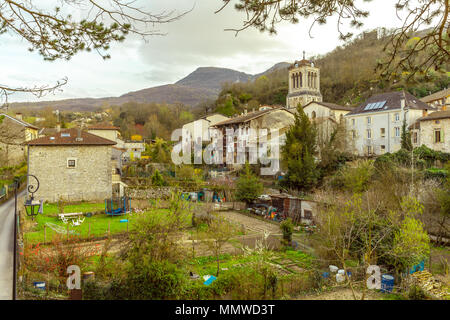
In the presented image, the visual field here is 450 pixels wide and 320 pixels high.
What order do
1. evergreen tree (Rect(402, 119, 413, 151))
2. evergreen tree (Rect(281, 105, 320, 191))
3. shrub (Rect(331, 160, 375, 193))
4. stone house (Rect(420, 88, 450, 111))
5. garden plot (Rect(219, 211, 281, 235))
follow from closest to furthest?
garden plot (Rect(219, 211, 281, 235)) < shrub (Rect(331, 160, 375, 193)) < evergreen tree (Rect(281, 105, 320, 191)) < evergreen tree (Rect(402, 119, 413, 151)) < stone house (Rect(420, 88, 450, 111))

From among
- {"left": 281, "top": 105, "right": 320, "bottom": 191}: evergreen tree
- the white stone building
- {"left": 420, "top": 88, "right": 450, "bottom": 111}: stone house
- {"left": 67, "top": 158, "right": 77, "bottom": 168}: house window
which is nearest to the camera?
{"left": 67, "top": 158, "right": 77, "bottom": 168}: house window


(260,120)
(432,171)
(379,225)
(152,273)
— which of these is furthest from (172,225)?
(260,120)

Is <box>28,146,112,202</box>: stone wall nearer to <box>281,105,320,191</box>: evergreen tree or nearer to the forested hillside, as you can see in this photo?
<box>281,105,320,191</box>: evergreen tree

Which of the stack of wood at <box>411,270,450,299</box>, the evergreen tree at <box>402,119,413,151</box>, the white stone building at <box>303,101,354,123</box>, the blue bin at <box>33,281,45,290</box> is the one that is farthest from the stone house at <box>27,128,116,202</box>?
the white stone building at <box>303,101,354,123</box>

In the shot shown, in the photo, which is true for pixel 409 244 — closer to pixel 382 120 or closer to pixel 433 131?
pixel 433 131

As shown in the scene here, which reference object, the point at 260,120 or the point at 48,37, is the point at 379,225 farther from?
the point at 260,120

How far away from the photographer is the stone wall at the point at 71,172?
21.8 m

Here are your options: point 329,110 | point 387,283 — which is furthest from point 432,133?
point 387,283

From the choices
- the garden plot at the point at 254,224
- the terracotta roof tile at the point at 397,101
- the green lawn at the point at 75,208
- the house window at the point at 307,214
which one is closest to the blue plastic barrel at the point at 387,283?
the garden plot at the point at 254,224

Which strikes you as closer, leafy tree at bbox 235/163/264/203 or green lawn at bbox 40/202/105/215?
green lawn at bbox 40/202/105/215

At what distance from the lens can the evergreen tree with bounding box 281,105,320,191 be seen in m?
23.8

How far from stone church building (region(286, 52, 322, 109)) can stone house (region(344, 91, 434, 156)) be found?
98.6ft

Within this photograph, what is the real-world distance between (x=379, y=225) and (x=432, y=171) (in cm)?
1441

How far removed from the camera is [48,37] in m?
5.61
